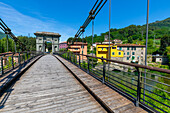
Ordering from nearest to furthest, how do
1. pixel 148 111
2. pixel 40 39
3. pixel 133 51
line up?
pixel 148 111
pixel 40 39
pixel 133 51

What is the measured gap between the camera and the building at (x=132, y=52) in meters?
47.7

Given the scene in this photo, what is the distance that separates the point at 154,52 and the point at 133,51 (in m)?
29.4

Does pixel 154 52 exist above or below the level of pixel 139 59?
above

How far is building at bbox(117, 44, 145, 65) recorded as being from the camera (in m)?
47.7

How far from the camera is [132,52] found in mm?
48906

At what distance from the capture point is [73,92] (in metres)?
3.21

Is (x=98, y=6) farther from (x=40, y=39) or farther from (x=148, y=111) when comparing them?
(x=40, y=39)

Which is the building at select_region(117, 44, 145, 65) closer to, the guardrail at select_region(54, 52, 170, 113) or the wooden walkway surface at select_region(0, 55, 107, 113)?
the guardrail at select_region(54, 52, 170, 113)

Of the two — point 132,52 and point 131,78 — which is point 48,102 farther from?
point 132,52

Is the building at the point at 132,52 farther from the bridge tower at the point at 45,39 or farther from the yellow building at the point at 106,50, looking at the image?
the bridge tower at the point at 45,39

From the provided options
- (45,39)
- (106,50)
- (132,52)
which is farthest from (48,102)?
(132,52)

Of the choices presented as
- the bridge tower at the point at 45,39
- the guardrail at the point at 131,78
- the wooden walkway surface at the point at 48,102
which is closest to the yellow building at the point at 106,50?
the bridge tower at the point at 45,39

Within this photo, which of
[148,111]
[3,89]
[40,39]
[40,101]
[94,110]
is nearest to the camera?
[148,111]

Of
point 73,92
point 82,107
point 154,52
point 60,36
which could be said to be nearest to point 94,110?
point 82,107
